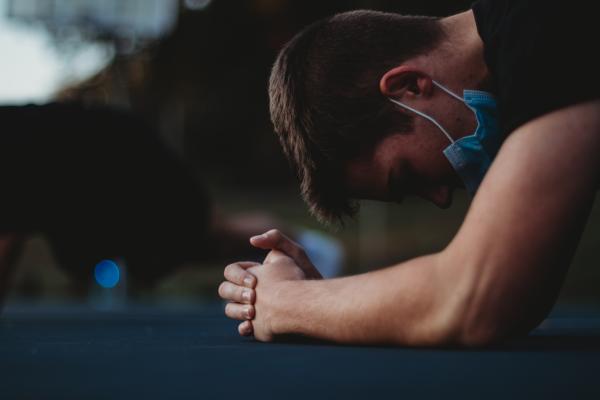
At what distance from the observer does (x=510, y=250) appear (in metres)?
1.06

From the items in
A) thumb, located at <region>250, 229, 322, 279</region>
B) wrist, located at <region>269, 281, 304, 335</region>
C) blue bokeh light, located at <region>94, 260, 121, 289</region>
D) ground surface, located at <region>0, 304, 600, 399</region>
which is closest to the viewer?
ground surface, located at <region>0, 304, 600, 399</region>

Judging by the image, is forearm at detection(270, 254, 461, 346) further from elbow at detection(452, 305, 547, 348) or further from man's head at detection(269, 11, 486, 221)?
man's head at detection(269, 11, 486, 221)

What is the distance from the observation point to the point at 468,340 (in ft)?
3.78

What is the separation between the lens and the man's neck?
1413mm

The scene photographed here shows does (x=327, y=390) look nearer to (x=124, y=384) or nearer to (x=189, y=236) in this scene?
(x=124, y=384)

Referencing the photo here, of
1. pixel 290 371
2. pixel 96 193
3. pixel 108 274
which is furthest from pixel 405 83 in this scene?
pixel 108 274

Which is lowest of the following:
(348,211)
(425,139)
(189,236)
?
(189,236)

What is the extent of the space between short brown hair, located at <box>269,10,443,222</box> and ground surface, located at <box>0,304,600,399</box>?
1.43 ft

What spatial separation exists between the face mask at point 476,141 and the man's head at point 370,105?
0.05ft

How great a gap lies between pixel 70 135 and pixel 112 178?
30 centimetres

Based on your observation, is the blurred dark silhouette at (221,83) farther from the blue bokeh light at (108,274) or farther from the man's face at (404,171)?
the man's face at (404,171)

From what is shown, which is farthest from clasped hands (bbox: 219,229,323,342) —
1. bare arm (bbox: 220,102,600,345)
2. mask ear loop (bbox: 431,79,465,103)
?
mask ear loop (bbox: 431,79,465,103)

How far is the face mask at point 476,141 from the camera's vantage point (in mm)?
1445

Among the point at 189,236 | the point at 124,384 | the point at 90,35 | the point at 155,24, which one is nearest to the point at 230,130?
the point at 90,35
